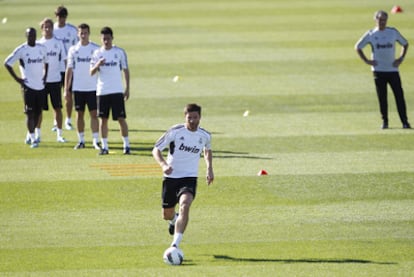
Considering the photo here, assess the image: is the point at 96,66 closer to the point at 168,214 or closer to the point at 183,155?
the point at 168,214

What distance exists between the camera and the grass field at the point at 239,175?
14.8 meters

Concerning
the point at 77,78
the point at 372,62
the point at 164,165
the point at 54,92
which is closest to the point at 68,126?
the point at 54,92

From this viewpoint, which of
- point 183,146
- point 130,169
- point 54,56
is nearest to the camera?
point 183,146

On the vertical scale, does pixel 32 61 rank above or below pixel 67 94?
above

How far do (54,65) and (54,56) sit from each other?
7.4 inches

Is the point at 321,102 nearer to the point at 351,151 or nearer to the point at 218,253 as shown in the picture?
the point at 351,151

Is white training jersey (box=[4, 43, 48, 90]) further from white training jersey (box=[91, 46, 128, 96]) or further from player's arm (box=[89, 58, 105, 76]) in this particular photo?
player's arm (box=[89, 58, 105, 76])

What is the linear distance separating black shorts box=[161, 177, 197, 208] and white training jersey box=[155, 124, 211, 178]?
0.06 m

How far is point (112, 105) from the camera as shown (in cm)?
2158

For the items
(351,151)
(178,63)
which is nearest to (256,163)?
(351,151)

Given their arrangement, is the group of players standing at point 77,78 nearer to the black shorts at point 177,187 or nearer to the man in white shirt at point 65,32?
the man in white shirt at point 65,32

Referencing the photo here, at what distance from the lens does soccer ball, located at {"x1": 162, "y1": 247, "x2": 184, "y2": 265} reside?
46.6 feet

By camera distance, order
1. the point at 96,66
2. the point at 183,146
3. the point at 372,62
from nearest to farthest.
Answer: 1. the point at 183,146
2. the point at 96,66
3. the point at 372,62

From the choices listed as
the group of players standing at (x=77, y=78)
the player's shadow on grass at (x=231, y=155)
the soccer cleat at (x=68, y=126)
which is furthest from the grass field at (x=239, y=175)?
the group of players standing at (x=77, y=78)
